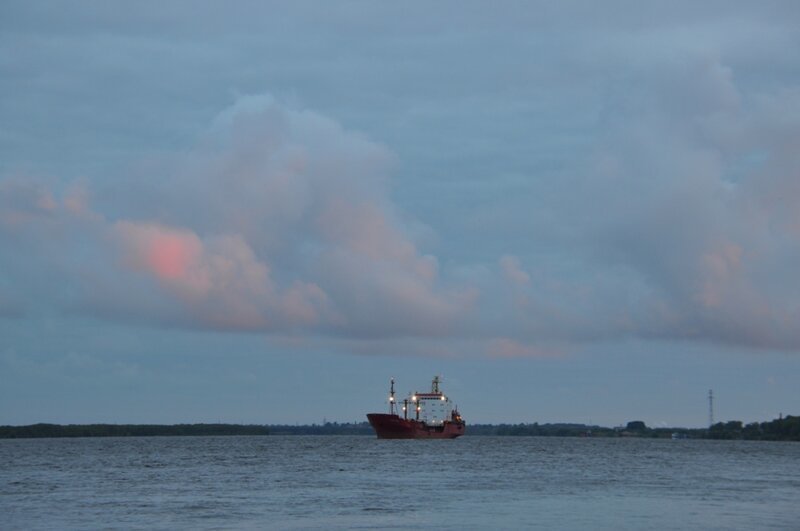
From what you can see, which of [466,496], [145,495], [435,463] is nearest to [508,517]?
[466,496]

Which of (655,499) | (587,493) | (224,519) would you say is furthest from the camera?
(587,493)

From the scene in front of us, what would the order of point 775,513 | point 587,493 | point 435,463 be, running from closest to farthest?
1. point 775,513
2. point 587,493
3. point 435,463

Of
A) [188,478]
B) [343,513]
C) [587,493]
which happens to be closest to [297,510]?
[343,513]

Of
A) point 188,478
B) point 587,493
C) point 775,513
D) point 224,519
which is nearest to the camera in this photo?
point 224,519

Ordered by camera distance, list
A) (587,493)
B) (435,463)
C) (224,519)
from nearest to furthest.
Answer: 1. (224,519)
2. (587,493)
3. (435,463)

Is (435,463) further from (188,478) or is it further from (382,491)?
(382,491)

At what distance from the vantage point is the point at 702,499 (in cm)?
6247

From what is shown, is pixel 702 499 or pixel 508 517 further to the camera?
pixel 702 499

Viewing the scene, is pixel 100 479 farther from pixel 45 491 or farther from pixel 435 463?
pixel 435 463

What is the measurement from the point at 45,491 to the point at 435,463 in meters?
48.7

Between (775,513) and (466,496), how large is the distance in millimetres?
18011

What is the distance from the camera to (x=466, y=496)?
6294 centimetres

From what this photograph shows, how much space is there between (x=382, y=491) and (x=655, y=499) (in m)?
17.0

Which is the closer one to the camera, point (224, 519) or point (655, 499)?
point (224, 519)
